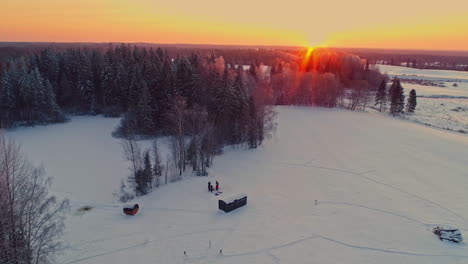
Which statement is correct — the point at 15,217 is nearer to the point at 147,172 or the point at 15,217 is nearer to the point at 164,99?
the point at 147,172

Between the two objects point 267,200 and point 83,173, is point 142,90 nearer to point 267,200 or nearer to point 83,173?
point 83,173

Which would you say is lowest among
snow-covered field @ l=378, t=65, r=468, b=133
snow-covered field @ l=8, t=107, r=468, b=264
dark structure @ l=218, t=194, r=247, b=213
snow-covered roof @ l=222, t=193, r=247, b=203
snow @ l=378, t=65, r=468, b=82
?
snow-covered field @ l=8, t=107, r=468, b=264

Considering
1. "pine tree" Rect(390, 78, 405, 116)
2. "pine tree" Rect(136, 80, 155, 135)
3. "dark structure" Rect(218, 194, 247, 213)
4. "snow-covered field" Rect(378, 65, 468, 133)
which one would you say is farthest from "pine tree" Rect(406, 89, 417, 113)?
"dark structure" Rect(218, 194, 247, 213)

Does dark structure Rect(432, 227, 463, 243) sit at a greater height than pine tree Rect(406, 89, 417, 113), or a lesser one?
lesser

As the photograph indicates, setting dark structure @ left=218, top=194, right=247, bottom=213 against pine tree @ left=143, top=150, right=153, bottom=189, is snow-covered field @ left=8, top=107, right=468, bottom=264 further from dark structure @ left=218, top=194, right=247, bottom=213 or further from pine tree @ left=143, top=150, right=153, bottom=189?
pine tree @ left=143, top=150, right=153, bottom=189

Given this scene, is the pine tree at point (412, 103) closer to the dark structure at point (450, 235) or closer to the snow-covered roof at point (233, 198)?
the dark structure at point (450, 235)
